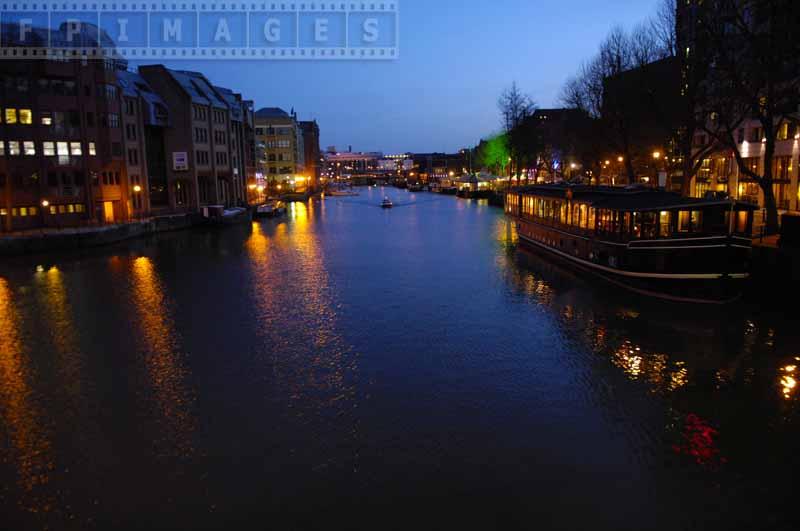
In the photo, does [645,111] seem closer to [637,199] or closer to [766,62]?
[766,62]

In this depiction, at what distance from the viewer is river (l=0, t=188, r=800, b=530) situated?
1402cm

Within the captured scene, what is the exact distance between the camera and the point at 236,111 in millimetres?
111750

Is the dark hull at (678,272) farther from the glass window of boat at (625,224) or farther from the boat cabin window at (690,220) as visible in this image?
the boat cabin window at (690,220)

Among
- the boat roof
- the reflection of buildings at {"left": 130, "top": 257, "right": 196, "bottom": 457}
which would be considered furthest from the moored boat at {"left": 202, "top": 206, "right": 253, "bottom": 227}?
the boat roof

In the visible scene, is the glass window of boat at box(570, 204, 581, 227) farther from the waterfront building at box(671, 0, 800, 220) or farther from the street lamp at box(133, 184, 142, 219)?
the street lamp at box(133, 184, 142, 219)

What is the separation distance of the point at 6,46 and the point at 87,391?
55.3 meters

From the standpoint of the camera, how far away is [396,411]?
752 inches

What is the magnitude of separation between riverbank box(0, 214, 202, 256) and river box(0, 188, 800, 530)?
1957 centimetres

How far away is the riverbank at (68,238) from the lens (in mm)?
54000

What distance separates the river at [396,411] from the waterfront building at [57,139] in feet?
92.0

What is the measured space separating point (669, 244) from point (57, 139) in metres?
60.6

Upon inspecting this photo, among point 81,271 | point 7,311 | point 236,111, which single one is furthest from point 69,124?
point 236,111

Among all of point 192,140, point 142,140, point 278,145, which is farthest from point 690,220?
point 278,145

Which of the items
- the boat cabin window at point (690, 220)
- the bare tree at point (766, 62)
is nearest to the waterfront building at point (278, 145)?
the bare tree at point (766, 62)
